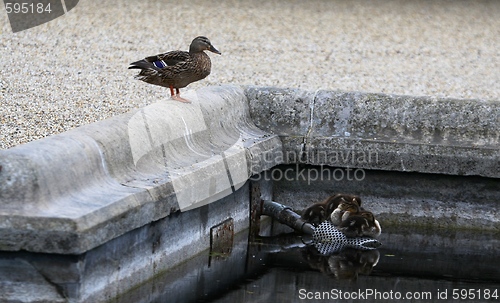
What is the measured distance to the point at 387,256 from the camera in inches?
227

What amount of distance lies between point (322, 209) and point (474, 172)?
1117 mm

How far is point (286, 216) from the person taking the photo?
20.1ft

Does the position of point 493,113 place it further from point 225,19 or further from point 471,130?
point 225,19

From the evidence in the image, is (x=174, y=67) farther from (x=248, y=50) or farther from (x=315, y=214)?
(x=248, y=50)

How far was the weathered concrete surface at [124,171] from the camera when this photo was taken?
4086mm

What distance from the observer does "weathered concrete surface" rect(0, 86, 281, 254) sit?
13.4 feet

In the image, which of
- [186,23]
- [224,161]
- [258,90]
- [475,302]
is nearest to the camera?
[475,302]

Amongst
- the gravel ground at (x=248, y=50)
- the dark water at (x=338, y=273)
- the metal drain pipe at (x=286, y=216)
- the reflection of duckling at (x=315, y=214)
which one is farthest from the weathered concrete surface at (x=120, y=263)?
the gravel ground at (x=248, y=50)

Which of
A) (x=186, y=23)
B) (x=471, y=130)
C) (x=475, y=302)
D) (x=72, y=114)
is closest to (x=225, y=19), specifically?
(x=186, y=23)

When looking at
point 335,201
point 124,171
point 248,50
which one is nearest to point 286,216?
point 335,201

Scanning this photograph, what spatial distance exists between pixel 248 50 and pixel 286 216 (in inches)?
200

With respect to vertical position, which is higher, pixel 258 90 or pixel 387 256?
pixel 258 90
